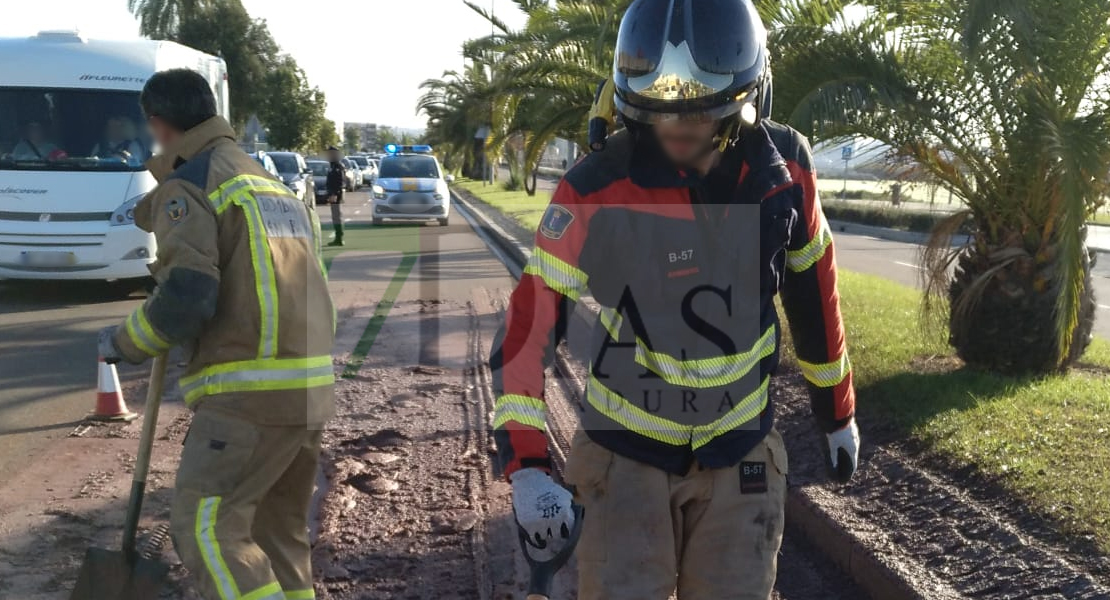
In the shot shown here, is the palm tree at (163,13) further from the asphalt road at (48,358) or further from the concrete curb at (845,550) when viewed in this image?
the concrete curb at (845,550)

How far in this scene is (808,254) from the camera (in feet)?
8.50

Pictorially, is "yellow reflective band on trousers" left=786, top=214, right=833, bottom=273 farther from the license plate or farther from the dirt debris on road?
the license plate

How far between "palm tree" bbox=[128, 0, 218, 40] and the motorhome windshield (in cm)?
3206

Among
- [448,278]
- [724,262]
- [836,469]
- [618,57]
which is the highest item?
[618,57]

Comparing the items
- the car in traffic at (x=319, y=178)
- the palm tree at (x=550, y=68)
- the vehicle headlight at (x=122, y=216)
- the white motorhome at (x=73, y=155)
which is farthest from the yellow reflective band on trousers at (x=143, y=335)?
the car in traffic at (x=319, y=178)

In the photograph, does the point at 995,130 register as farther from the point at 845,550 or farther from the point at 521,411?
the point at 521,411

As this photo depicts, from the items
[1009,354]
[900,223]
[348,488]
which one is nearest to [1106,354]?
[1009,354]

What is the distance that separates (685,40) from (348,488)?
3785 millimetres

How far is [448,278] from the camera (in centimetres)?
1441

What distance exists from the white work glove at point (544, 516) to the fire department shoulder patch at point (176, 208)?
146 cm

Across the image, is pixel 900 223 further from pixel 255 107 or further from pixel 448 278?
pixel 255 107

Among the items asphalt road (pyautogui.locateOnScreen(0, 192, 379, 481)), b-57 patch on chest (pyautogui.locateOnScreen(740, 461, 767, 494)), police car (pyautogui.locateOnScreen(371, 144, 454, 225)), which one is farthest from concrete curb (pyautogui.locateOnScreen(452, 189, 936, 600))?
police car (pyautogui.locateOnScreen(371, 144, 454, 225))

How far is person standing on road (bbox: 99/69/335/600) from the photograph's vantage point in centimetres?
306

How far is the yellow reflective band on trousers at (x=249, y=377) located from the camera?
10.4ft
